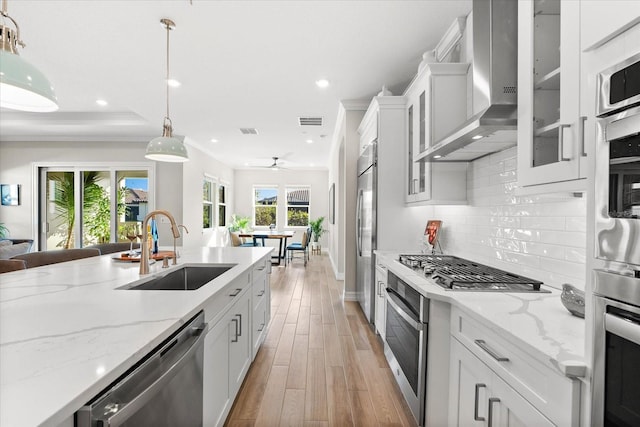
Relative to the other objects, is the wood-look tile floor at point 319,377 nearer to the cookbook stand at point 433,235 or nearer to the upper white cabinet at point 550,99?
the cookbook stand at point 433,235

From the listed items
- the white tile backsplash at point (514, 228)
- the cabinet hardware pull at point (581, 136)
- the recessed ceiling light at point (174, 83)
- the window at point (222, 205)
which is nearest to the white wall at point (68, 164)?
the window at point (222, 205)

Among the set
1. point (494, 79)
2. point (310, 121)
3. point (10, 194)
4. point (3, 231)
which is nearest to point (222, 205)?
point (10, 194)

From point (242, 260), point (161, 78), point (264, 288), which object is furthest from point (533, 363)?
point (161, 78)

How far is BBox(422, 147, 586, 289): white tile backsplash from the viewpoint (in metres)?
1.48

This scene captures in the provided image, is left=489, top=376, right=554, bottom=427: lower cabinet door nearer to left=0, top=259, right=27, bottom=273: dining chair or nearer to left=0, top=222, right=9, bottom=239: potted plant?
left=0, top=259, right=27, bottom=273: dining chair

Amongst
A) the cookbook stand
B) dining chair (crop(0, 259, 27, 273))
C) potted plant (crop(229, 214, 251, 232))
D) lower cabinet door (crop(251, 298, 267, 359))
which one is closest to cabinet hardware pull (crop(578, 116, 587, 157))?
the cookbook stand

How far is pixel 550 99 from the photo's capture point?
4.05ft

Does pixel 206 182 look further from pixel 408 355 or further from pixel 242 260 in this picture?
pixel 408 355

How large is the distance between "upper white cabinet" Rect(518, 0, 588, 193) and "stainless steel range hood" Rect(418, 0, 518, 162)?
13cm

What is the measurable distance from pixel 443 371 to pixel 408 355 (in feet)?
1.10

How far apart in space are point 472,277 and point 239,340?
4.76ft

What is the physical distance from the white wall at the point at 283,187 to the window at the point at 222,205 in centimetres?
78

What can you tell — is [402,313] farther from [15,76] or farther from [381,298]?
[15,76]

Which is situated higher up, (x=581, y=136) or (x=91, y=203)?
(x=581, y=136)
